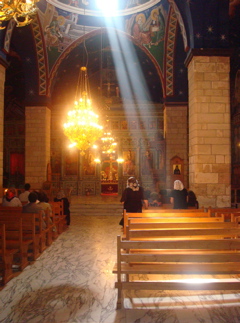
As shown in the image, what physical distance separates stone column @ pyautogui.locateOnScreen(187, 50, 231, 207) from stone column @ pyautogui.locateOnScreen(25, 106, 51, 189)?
8070 mm

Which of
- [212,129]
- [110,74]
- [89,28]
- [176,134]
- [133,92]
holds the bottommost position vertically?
[212,129]

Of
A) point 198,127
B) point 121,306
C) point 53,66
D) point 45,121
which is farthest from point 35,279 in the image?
point 53,66

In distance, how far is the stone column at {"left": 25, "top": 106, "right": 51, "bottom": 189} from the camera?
44.4ft

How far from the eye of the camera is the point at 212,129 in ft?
25.1

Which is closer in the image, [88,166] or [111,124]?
[88,166]

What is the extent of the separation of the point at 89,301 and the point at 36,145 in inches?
429

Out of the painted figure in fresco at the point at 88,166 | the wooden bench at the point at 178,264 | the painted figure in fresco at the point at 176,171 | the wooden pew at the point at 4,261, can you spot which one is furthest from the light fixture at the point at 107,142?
the wooden bench at the point at 178,264

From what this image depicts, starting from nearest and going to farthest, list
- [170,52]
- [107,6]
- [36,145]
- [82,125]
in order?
[82,125] → [107,6] → [170,52] → [36,145]

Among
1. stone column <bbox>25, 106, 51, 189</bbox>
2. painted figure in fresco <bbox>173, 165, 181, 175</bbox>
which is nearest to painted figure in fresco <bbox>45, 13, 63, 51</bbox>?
stone column <bbox>25, 106, 51, 189</bbox>

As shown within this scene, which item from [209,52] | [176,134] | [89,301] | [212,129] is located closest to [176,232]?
[89,301]

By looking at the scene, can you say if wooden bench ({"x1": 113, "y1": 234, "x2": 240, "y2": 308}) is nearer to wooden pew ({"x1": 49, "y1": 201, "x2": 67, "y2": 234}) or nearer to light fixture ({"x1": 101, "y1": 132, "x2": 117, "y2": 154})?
wooden pew ({"x1": 49, "y1": 201, "x2": 67, "y2": 234})

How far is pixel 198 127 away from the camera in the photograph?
7.64m

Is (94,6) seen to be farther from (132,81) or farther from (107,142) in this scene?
(107,142)

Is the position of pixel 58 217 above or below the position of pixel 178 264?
below
